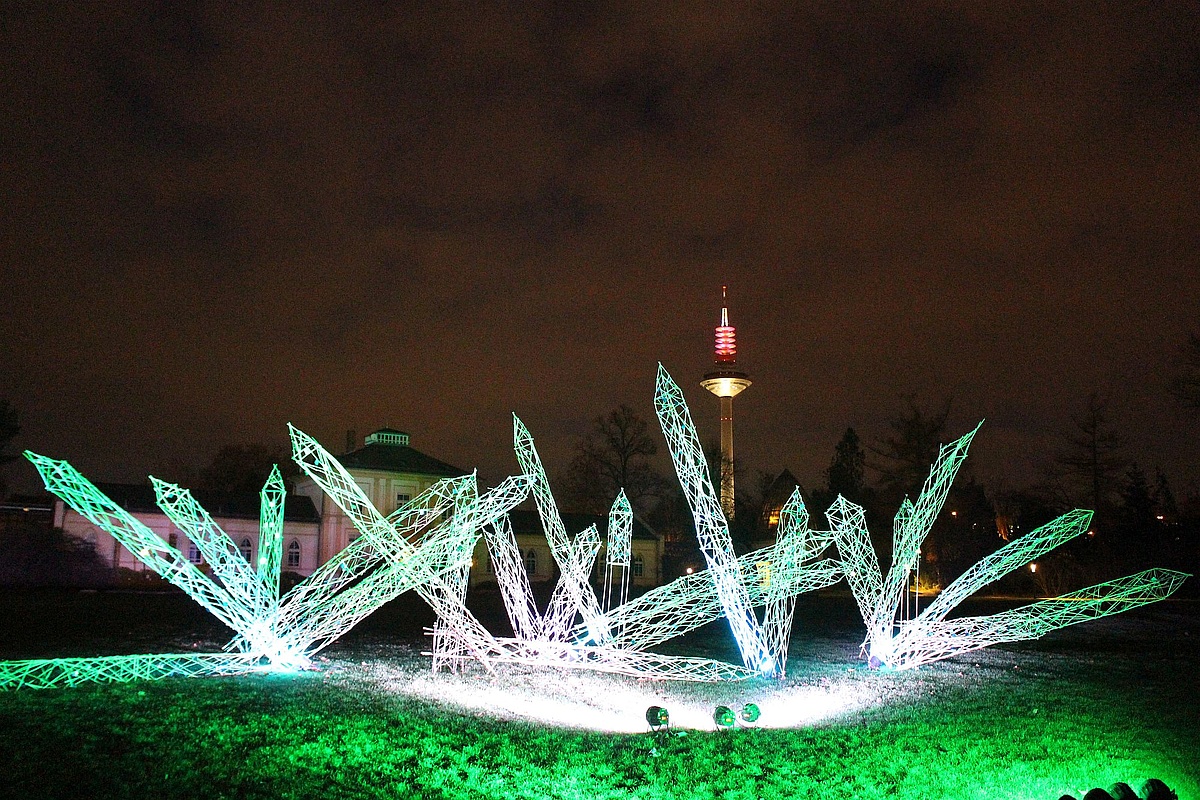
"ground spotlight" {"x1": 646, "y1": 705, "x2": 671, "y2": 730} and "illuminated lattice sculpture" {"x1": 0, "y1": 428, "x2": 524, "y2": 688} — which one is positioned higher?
"illuminated lattice sculpture" {"x1": 0, "y1": 428, "x2": 524, "y2": 688}

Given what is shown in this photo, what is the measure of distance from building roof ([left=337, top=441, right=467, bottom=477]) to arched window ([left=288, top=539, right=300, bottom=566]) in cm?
445

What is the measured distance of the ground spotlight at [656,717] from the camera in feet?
34.2

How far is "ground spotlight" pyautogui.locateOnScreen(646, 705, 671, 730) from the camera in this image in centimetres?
1044

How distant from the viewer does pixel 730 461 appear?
44219mm

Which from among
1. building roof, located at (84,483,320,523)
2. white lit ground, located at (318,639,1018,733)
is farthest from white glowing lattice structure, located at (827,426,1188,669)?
building roof, located at (84,483,320,523)

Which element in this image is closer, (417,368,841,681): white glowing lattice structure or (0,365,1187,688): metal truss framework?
(0,365,1187,688): metal truss framework

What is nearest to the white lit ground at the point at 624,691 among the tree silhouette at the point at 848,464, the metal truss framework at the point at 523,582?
the metal truss framework at the point at 523,582

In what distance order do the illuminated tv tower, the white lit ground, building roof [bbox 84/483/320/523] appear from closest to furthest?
the white lit ground < building roof [bbox 84/483/320/523] < the illuminated tv tower

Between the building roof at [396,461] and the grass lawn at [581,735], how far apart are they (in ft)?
92.9

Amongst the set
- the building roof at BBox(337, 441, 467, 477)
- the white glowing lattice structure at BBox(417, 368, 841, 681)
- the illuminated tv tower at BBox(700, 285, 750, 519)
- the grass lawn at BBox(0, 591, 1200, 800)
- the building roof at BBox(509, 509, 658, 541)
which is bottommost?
the grass lawn at BBox(0, 591, 1200, 800)

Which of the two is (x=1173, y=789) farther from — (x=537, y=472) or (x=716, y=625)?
(x=716, y=625)

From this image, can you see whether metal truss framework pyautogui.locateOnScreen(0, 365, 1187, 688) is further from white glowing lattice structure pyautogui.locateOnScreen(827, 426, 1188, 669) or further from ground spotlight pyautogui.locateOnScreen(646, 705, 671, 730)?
ground spotlight pyautogui.locateOnScreen(646, 705, 671, 730)

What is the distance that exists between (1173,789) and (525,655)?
30.6ft

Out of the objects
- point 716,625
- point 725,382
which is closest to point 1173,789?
point 716,625
